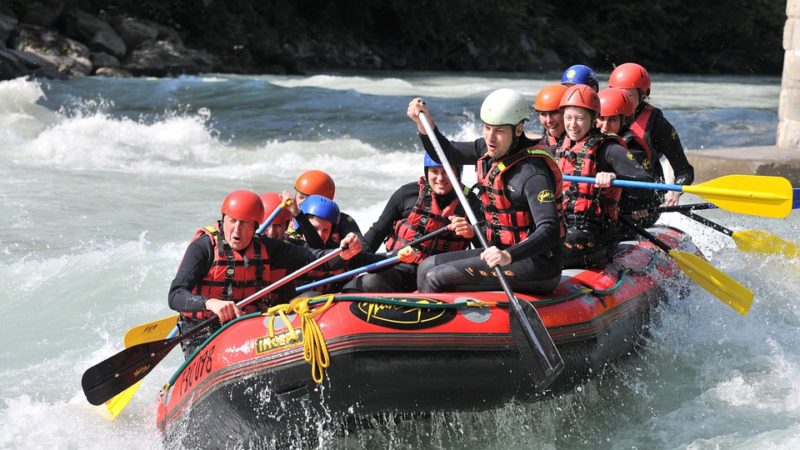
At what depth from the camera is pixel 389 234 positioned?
213 inches

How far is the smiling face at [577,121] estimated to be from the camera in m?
Result: 5.19

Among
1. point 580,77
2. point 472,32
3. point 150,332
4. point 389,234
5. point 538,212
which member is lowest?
point 472,32

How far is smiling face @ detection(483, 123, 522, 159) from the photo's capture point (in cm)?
438

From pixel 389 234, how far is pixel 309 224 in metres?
0.43

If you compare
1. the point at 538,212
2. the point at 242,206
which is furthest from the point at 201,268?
the point at 538,212

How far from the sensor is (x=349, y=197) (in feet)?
35.4

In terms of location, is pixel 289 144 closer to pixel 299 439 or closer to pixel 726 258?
pixel 726 258

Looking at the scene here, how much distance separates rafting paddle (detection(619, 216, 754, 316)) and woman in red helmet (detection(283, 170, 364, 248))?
161 centimetres

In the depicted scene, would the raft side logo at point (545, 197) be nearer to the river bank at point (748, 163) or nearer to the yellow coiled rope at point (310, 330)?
the yellow coiled rope at point (310, 330)

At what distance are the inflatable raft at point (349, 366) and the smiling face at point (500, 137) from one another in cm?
62

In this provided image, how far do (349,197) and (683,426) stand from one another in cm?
623

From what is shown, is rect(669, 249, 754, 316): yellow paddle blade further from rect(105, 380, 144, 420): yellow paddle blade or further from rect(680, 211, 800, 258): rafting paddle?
rect(105, 380, 144, 420): yellow paddle blade

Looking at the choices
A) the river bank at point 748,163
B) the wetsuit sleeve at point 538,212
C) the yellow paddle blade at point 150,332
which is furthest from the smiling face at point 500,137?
the river bank at point 748,163

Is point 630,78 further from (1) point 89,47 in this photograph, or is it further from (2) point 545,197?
(1) point 89,47
